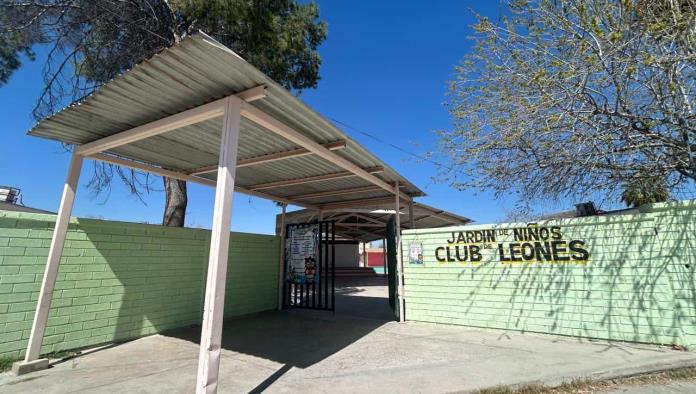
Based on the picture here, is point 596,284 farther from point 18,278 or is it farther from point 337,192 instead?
point 18,278

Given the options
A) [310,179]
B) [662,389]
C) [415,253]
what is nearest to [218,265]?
[310,179]

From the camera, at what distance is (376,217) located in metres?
15.9

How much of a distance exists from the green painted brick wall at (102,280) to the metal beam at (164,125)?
3.75ft

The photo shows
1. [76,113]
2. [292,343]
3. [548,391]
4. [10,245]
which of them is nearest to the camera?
[548,391]

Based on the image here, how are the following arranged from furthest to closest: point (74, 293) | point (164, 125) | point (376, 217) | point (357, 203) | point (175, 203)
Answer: point (376, 217)
point (175, 203)
point (357, 203)
point (74, 293)
point (164, 125)

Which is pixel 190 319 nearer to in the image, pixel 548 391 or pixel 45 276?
pixel 45 276

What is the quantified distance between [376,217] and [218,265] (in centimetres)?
1329

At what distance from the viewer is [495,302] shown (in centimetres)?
547

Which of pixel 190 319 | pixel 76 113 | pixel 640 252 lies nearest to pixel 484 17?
pixel 640 252

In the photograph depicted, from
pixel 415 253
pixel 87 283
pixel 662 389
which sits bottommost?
pixel 662 389

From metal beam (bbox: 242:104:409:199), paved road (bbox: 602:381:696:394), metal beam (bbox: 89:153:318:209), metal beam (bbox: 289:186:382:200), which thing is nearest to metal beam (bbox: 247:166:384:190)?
metal beam (bbox: 242:104:409:199)

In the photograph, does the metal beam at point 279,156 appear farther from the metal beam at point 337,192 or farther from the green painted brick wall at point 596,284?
the green painted brick wall at point 596,284

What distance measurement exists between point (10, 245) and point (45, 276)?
0.58m

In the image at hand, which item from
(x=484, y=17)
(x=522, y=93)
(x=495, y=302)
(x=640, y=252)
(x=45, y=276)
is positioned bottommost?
(x=495, y=302)
